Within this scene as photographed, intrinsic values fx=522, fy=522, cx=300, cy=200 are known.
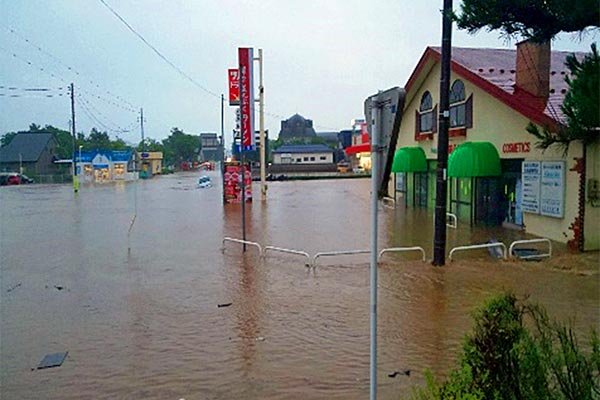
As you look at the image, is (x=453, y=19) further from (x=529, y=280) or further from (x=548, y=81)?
(x=548, y=81)

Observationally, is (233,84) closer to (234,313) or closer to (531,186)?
(531,186)

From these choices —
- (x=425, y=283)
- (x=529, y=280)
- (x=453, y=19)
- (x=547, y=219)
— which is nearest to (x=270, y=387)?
(x=453, y=19)

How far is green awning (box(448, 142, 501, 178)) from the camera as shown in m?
15.6

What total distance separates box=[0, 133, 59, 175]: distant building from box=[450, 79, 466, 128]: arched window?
61706 millimetres

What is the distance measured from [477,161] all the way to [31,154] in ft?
217

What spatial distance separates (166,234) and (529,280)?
1109cm

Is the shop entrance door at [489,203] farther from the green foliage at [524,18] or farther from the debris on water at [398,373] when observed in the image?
the green foliage at [524,18]

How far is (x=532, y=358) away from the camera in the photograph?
2.96 m

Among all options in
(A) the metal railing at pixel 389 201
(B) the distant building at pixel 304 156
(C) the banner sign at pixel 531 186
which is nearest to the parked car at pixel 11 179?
(B) the distant building at pixel 304 156

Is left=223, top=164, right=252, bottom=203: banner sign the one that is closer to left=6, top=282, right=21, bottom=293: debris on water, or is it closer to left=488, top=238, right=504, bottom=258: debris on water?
left=488, top=238, right=504, bottom=258: debris on water

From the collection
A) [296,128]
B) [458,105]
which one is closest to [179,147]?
[296,128]

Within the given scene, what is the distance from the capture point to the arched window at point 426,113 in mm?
21828

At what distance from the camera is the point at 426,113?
73.2 ft

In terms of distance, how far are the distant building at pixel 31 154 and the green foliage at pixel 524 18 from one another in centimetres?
7199
